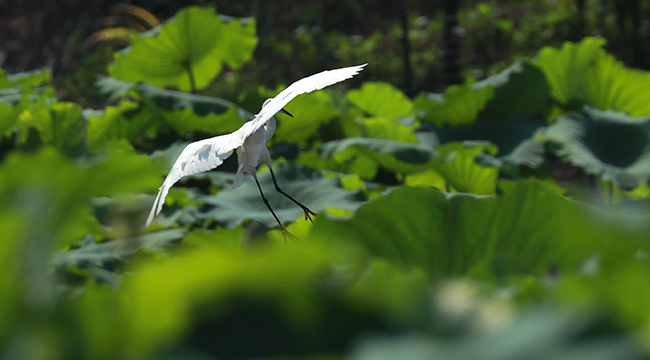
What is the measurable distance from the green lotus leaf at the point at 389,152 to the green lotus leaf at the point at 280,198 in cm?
12

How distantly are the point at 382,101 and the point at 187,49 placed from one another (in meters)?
0.70

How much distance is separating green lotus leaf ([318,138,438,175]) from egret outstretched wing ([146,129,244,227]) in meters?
0.59

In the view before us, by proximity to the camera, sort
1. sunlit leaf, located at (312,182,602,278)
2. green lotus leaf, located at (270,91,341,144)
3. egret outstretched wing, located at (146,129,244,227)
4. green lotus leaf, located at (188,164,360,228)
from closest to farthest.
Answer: sunlit leaf, located at (312,182,602,278) < egret outstretched wing, located at (146,129,244,227) < green lotus leaf, located at (188,164,360,228) < green lotus leaf, located at (270,91,341,144)

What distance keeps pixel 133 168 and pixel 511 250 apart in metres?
0.37

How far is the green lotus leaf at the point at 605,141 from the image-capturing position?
54.5 inches

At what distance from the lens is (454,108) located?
1761 millimetres

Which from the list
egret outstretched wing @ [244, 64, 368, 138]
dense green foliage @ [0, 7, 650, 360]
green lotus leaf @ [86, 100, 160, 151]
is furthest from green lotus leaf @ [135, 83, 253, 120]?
egret outstretched wing @ [244, 64, 368, 138]

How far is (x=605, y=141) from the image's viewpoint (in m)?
1.58

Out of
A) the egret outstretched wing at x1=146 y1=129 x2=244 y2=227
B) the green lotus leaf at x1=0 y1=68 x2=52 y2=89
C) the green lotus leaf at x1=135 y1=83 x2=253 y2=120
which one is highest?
the egret outstretched wing at x1=146 y1=129 x2=244 y2=227

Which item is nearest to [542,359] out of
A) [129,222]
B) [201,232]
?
[201,232]

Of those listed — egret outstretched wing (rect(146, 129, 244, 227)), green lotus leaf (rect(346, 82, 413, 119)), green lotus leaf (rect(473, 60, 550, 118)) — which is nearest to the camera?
egret outstretched wing (rect(146, 129, 244, 227))

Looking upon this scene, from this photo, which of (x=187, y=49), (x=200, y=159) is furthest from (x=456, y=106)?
(x=200, y=159)

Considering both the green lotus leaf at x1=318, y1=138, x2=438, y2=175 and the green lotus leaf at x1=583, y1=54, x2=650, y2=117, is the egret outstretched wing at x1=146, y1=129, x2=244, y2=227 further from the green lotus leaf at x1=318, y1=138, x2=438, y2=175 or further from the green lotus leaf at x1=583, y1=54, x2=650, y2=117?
the green lotus leaf at x1=583, y1=54, x2=650, y2=117

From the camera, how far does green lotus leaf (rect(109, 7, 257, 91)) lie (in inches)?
69.3
